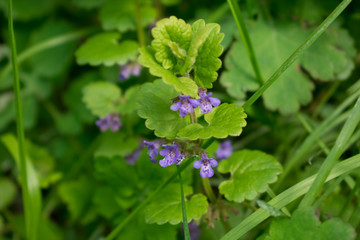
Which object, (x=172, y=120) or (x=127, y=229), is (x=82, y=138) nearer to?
(x=127, y=229)

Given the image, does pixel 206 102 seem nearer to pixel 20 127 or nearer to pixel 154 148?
pixel 154 148

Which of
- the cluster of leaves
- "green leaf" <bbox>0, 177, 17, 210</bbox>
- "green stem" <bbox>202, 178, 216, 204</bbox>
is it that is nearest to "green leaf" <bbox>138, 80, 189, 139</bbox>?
the cluster of leaves

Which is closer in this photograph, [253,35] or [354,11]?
[253,35]

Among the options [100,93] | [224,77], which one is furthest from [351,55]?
[100,93]

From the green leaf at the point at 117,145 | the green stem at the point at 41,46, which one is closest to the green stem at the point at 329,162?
the green leaf at the point at 117,145

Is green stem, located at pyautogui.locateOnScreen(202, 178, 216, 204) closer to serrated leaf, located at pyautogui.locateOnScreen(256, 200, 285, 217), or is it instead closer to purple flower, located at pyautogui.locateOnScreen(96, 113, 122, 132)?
serrated leaf, located at pyautogui.locateOnScreen(256, 200, 285, 217)

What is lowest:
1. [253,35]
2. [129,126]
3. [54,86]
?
[54,86]
